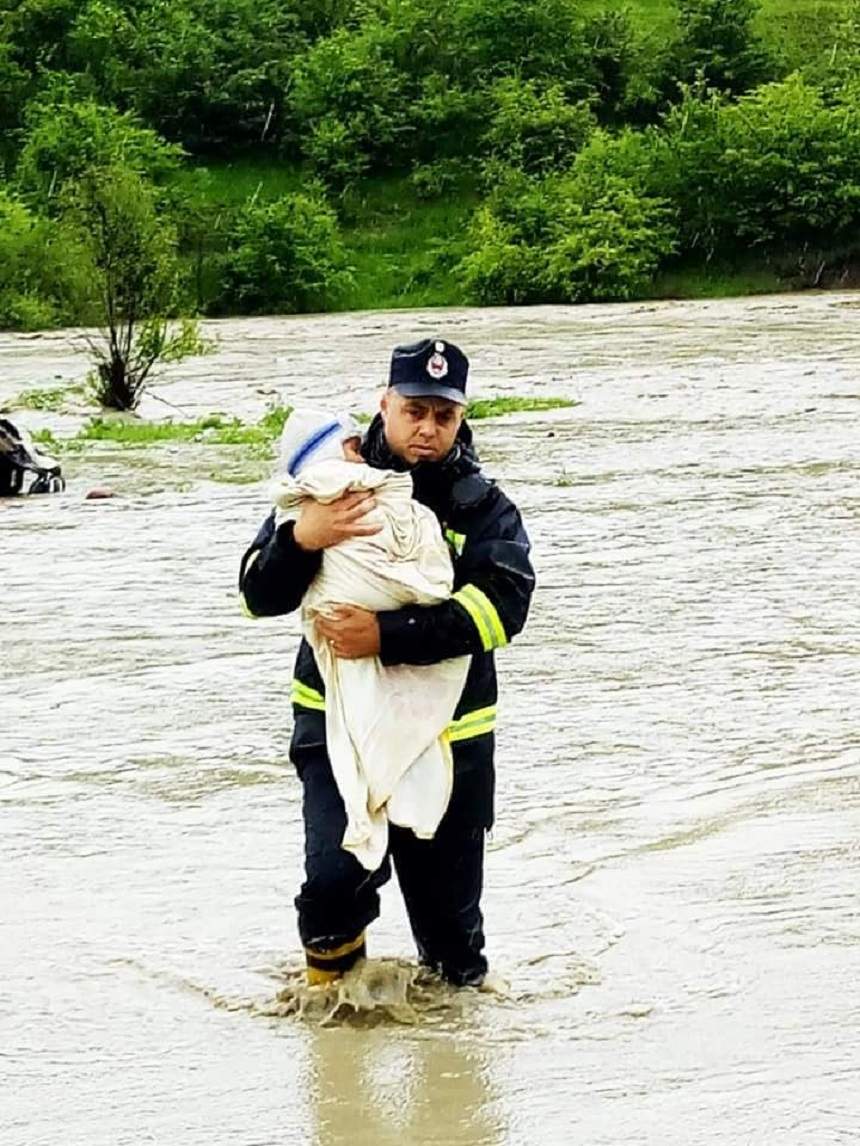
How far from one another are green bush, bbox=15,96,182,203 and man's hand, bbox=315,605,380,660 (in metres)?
60.6

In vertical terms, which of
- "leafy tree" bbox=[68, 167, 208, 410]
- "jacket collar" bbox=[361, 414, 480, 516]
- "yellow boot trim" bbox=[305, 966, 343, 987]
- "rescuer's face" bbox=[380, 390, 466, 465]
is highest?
"rescuer's face" bbox=[380, 390, 466, 465]

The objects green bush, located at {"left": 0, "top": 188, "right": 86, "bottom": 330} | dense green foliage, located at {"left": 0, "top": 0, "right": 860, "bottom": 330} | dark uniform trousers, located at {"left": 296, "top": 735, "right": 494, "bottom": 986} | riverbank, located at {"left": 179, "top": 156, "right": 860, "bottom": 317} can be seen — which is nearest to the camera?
dark uniform trousers, located at {"left": 296, "top": 735, "right": 494, "bottom": 986}

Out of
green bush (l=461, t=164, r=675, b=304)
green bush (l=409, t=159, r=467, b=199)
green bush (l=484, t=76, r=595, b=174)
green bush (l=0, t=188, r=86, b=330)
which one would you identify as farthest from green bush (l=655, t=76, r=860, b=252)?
green bush (l=0, t=188, r=86, b=330)

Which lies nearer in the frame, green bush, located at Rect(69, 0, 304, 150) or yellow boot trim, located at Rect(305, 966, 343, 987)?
yellow boot trim, located at Rect(305, 966, 343, 987)

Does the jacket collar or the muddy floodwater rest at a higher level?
the jacket collar

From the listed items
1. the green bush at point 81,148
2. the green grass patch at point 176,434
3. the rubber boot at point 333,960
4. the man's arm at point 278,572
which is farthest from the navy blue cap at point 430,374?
the green bush at point 81,148

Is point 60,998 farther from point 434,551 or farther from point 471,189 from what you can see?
point 471,189

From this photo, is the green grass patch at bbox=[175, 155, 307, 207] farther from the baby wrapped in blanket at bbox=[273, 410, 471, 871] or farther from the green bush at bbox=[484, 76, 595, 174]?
the baby wrapped in blanket at bbox=[273, 410, 471, 871]

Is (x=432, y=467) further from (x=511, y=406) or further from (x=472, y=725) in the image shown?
(x=511, y=406)

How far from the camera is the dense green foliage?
5791cm

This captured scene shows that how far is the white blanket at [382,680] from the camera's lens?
5.37 meters

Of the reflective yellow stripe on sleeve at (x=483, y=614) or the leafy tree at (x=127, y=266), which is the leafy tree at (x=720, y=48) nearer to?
the leafy tree at (x=127, y=266)

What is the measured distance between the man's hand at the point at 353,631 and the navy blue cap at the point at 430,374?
0.54 meters

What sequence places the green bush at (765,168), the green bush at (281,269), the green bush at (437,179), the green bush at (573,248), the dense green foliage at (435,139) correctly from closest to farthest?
1. the green bush at (573,248)
2. the green bush at (281,269)
3. the dense green foliage at (435,139)
4. the green bush at (765,168)
5. the green bush at (437,179)
